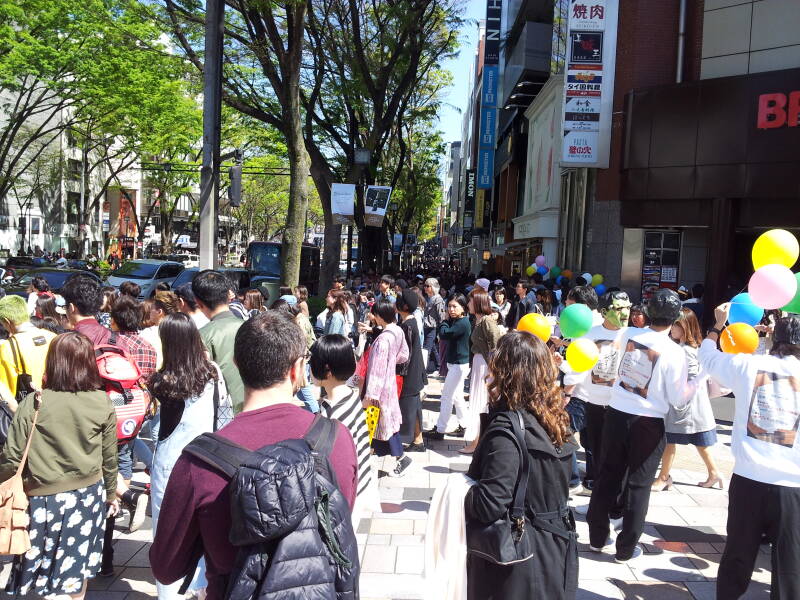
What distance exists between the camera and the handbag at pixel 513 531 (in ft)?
9.43

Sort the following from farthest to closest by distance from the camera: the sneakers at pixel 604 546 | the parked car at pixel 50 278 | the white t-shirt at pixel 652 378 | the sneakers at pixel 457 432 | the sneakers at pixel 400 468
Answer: the parked car at pixel 50 278, the sneakers at pixel 457 432, the sneakers at pixel 400 468, the sneakers at pixel 604 546, the white t-shirt at pixel 652 378

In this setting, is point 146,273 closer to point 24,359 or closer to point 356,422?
point 24,359

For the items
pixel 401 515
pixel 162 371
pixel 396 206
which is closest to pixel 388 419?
pixel 401 515

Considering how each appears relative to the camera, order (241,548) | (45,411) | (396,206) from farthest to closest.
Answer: (396,206), (45,411), (241,548)

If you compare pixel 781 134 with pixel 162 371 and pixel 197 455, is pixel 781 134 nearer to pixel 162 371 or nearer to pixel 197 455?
pixel 162 371

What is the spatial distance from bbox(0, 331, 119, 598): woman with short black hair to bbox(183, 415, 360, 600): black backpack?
6.59 ft

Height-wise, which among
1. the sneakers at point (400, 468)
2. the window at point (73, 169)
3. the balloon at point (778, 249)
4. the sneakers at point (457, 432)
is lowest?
the sneakers at point (457, 432)

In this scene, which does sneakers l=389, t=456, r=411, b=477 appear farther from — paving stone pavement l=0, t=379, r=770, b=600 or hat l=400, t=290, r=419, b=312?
hat l=400, t=290, r=419, b=312

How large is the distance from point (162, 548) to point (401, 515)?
399cm

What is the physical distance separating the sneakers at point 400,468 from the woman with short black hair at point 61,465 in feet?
11.5

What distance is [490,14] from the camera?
37.9 metres

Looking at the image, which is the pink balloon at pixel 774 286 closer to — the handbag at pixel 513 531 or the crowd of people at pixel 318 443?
the crowd of people at pixel 318 443

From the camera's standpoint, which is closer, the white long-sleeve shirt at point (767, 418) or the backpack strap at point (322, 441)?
the backpack strap at point (322, 441)

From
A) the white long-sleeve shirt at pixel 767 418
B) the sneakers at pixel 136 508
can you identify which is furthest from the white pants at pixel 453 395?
the white long-sleeve shirt at pixel 767 418
